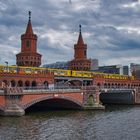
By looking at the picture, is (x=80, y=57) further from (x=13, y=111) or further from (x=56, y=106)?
(x=13, y=111)

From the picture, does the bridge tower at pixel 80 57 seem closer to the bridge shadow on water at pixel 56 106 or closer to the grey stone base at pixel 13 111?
the bridge shadow on water at pixel 56 106

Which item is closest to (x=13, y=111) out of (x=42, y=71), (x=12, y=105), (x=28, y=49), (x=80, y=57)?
(x=12, y=105)

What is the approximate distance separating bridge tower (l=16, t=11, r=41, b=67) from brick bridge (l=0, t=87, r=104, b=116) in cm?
3167

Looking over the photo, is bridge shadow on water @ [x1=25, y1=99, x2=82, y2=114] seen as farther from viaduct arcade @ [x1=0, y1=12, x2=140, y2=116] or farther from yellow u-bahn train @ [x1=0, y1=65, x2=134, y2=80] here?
yellow u-bahn train @ [x1=0, y1=65, x2=134, y2=80]

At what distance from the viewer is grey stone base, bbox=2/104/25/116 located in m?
54.5

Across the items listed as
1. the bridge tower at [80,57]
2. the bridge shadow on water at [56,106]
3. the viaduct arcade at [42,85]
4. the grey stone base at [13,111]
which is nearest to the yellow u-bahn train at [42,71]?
the viaduct arcade at [42,85]

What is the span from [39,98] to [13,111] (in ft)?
23.1

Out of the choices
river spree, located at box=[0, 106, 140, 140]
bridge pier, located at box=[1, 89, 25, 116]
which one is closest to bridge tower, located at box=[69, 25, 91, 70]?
river spree, located at box=[0, 106, 140, 140]

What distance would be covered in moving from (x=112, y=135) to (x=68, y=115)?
72.0ft

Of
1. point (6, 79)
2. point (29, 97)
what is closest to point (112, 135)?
point (29, 97)

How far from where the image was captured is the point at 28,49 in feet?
342

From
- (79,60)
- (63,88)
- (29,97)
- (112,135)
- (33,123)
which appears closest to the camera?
(112,135)

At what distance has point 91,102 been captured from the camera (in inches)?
2889

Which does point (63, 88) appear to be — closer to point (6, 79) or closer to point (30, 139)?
point (6, 79)
